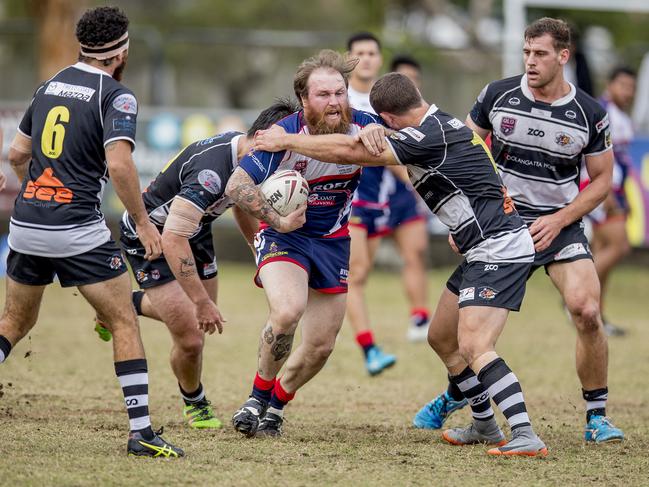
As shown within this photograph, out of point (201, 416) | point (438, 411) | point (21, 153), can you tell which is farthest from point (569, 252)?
point (21, 153)

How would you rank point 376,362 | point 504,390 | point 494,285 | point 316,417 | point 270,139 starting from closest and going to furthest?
point 504,390, point 494,285, point 270,139, point 316,417, point 376,362

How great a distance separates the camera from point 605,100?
12141 millimetres

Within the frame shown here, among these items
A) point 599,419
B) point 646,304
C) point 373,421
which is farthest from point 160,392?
point 646,304

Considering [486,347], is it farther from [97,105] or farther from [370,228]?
[370,228]

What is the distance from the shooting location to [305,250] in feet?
21.1

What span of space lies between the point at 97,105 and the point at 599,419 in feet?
12.2

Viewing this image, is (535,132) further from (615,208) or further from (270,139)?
(615,208)

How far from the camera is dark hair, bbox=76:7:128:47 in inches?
223

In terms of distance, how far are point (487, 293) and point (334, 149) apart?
121 centimetres

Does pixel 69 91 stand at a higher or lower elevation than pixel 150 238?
higher

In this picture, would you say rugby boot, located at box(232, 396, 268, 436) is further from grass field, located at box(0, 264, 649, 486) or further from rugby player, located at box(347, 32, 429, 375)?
rugby player, located at box(347, 32, 429, 375)

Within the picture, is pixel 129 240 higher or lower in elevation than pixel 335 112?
lower

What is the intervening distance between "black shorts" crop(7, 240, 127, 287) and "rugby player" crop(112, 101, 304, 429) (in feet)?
1.64

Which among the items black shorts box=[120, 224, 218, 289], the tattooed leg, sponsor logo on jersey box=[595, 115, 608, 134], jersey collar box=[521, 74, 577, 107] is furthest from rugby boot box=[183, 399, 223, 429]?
sponsor logo on jersey box=[595, 115, 608, 134]
